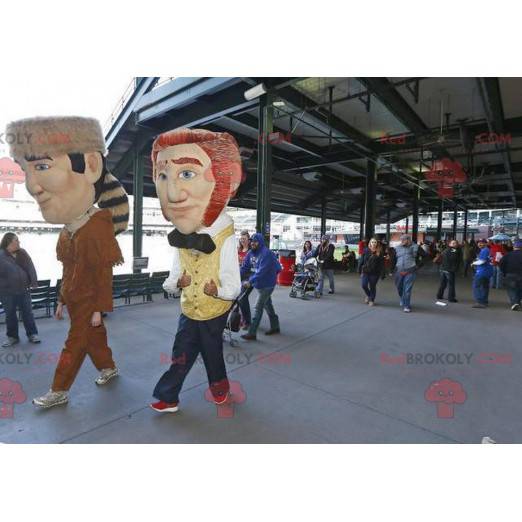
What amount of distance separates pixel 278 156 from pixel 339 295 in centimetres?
686

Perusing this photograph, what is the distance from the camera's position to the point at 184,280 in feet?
8.53

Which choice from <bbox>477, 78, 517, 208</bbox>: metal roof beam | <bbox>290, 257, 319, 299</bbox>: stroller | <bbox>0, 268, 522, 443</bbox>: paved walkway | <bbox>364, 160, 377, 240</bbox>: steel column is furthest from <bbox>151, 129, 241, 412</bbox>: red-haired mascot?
<bbox>364, 160, 377, 240</bbox>: steel column

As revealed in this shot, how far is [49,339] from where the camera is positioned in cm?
439

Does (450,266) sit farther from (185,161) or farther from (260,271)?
(185,161)

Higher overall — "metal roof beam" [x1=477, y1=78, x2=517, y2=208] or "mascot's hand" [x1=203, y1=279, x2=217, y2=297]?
"metal roof beam" [x1=477, y1=78, x2=517, y2=208]

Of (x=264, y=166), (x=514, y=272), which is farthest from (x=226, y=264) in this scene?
(x=514, y=272)

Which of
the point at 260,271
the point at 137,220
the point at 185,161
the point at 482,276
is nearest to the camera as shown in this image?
the point at 185,161

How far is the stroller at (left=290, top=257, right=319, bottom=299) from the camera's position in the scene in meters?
7.57

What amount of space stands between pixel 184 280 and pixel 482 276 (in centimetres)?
680

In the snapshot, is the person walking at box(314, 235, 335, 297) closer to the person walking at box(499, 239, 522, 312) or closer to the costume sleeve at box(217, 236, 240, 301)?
the person walking at box(499, 239, 522, 312)

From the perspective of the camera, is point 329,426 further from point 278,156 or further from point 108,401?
point 278,156

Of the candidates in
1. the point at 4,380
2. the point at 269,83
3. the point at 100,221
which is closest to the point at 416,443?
the point at 100,221

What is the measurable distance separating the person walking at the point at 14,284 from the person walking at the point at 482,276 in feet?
25.9

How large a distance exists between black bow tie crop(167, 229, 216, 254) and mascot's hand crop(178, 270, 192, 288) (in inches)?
9.8
